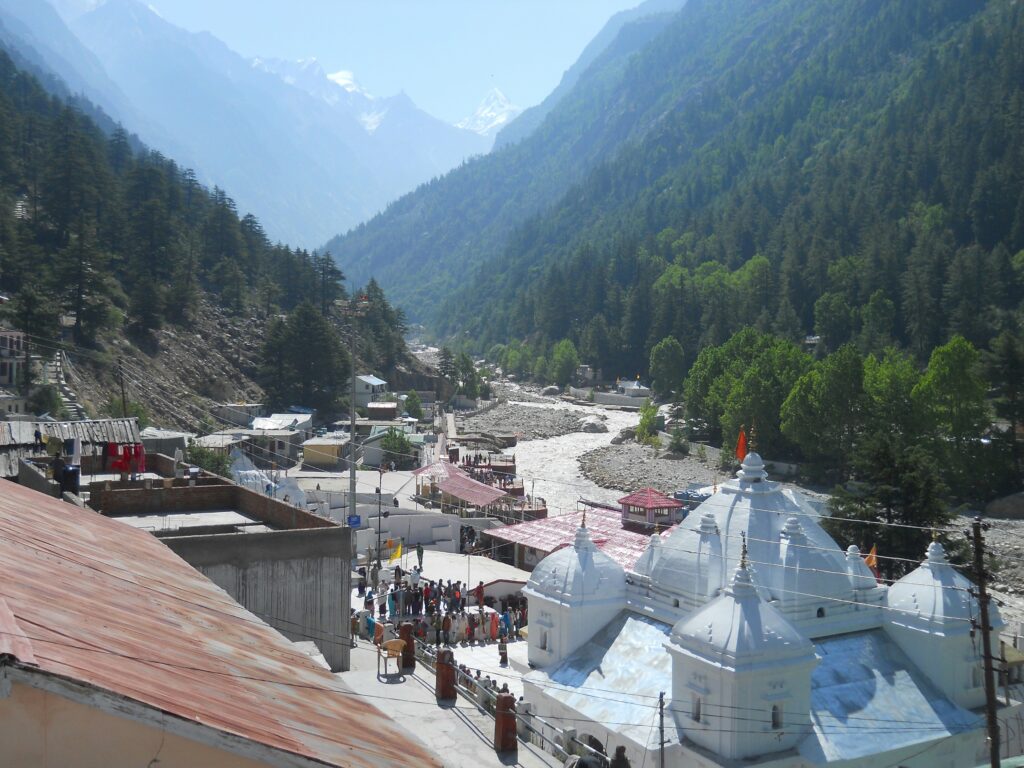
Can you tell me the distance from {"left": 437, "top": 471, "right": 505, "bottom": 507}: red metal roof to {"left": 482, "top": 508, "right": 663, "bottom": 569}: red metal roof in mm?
3697

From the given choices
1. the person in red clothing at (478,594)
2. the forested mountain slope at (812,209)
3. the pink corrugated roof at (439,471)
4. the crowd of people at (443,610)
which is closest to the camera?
the crowd of people at (443,610)

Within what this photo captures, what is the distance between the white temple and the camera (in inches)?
591

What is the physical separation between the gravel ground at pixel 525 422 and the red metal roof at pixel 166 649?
213 feet

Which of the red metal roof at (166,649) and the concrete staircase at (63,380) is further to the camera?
the concrete staircase at (63,380)

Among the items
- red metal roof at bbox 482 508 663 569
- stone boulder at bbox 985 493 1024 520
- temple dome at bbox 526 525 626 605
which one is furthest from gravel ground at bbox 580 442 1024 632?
temple dome at bbox 526 525 626 605

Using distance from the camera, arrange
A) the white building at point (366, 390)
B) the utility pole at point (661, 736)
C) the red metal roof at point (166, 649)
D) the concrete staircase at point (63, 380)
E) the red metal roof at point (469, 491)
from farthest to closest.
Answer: the white building at point (366, 390), the concrete staircase at point (63, 380), the red metal roof at point (469, 491), the utility pole at point (661, 736), the red metal roof at point (166, 649)

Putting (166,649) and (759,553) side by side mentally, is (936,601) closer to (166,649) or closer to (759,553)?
(759,553)

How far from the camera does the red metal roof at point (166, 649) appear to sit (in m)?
3.87

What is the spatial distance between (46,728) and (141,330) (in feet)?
180

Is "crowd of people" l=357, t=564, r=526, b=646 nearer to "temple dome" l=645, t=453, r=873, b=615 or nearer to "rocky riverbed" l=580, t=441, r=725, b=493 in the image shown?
"temple dome" l=645, t=453, r=873, b=615

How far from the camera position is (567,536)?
101 ft

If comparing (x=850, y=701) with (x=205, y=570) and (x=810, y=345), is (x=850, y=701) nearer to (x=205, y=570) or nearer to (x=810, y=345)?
(x=205, y=570)

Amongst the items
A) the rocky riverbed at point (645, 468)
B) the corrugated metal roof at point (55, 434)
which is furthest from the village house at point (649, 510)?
the corrugated metal roof at point (55, 434)

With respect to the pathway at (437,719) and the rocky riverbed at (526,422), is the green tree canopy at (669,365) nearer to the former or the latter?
the rocky riverbed at (526,422)
